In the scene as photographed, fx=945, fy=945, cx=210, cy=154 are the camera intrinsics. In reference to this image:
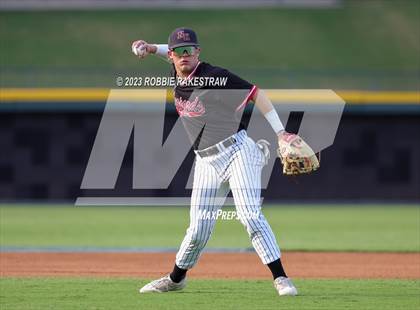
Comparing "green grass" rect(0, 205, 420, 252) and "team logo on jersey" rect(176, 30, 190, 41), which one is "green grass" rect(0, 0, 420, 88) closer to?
"green grass" rect(0, 205, 420, 252)

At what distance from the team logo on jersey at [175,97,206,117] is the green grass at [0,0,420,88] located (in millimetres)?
22236

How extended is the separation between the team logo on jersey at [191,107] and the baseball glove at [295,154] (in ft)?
2.23

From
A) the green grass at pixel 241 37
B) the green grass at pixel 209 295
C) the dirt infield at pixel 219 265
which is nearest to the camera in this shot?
the green grass at pixel 209 295

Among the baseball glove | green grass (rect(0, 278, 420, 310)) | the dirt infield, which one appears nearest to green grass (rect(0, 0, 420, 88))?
the dirt infield

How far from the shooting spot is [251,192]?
7320 mm

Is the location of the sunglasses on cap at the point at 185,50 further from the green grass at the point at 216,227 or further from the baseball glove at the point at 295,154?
the green grass at the point at 216,227

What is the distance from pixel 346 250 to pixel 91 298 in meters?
6.01

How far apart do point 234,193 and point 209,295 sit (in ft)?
3.27

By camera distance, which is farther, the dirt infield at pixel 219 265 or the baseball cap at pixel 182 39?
the dirt infield at pixel 219 265

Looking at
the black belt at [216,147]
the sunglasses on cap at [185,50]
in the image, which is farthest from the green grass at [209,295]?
the sunglasses on cap at [185,50]

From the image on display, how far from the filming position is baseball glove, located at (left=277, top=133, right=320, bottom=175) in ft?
24.3

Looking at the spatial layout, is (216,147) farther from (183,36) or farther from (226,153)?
(183,36)

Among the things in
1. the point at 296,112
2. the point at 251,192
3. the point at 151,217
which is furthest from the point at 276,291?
the point at 296,112

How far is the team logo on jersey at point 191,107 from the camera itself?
7.51 meters
